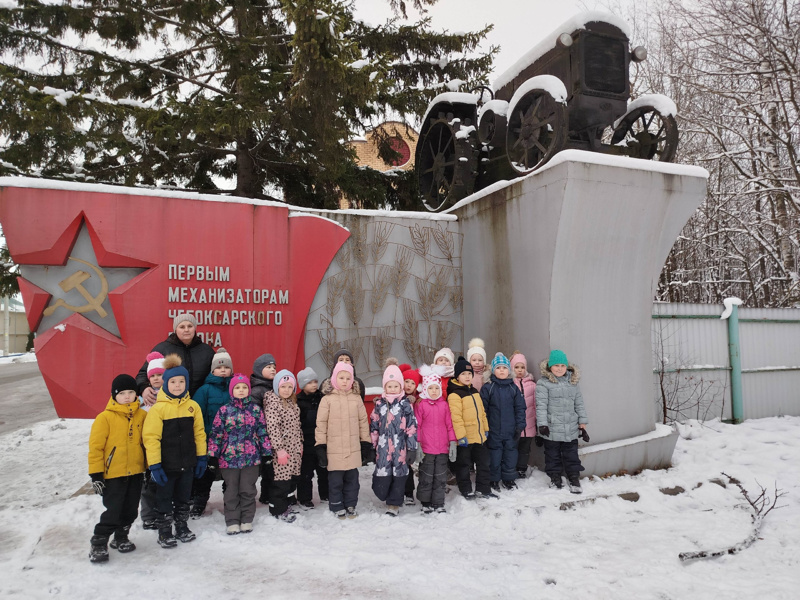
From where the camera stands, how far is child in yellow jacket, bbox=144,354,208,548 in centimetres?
384

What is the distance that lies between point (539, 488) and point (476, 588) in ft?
6.84

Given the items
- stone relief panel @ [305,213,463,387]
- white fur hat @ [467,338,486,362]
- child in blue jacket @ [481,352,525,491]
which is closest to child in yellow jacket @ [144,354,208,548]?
stone relief panel @ [305,213,463,387]

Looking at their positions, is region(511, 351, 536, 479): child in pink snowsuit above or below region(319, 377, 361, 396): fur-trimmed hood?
below

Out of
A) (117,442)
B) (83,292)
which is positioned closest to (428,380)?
(117,442)

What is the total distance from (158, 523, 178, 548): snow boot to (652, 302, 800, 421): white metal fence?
6.53 metres

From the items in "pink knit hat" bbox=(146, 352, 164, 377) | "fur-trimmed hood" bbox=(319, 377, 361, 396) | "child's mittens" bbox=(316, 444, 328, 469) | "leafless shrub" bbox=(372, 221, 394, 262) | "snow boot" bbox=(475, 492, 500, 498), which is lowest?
"snow boot" bbox=(475, 492, 500, 498)

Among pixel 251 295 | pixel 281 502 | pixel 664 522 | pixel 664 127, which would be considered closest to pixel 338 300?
pixel 251 295

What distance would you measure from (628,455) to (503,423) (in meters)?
1.65

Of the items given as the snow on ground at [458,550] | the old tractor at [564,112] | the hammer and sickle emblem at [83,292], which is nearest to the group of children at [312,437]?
the snow on ground at [458,550]

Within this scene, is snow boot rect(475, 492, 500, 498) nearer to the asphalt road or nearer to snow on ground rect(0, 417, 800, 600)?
snow on ground rect(0, 417, 800, 600)

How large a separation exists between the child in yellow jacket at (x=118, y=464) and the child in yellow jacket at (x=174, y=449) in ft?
0.37

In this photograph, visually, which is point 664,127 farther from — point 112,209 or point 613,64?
point 112,209

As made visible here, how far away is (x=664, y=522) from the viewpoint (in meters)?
4.37

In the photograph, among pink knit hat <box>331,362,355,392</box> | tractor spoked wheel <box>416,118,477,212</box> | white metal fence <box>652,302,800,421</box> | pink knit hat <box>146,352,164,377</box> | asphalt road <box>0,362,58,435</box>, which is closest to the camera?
pink knit hat <box>146,352,164,377</box>
